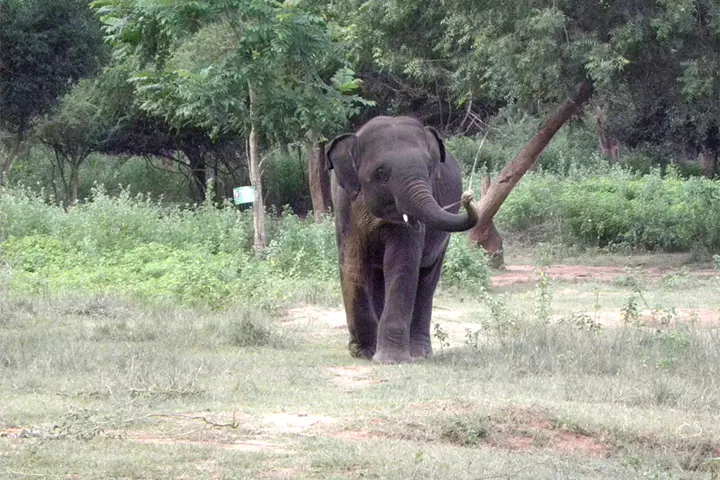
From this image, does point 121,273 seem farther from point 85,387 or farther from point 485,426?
point 485,426

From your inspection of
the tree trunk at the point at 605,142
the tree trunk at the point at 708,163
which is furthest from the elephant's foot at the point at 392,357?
the tree trunk at the point at 708,163

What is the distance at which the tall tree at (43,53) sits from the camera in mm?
27031

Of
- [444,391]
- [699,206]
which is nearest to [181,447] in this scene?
[444,391]

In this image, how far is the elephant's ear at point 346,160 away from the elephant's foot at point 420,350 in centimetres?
155

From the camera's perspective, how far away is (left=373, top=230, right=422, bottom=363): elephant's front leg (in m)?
10.9

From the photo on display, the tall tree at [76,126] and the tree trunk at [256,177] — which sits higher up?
the tall tree at [76,126]

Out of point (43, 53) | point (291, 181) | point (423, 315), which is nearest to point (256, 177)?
point (423, 315)

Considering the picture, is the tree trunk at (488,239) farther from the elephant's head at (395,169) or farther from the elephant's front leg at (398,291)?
the elephant's front leg at (398,291)

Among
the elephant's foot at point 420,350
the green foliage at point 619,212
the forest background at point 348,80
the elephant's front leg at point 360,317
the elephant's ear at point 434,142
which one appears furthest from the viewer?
the green foliage at point 619,212

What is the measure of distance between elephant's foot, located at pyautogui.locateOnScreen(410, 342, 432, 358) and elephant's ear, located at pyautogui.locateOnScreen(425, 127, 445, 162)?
5.70ft

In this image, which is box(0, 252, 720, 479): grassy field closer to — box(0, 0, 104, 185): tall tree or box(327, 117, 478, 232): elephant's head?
box(327, 117, 478, 232): elephant's head

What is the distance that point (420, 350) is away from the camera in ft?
38.0

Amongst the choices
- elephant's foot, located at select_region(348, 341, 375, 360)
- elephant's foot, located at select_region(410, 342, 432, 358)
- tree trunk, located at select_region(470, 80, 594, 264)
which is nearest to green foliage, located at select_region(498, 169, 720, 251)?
tree trunk, located at select_region(470, 80, 594, 264)

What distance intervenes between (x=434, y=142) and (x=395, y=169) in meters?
0.79
